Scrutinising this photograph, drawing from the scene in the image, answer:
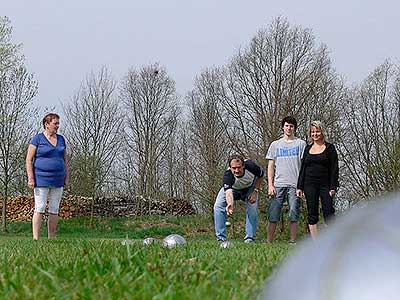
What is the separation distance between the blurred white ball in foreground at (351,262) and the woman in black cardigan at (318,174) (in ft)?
22.8

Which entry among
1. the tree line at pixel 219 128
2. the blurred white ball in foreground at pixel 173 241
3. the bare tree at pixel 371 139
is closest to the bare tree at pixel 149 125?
the tree line at pixel 219 128

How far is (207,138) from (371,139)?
7.62m

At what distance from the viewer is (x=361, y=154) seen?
1917 centimetres

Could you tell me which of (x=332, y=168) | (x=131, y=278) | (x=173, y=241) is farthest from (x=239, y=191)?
(x=131, y=278)

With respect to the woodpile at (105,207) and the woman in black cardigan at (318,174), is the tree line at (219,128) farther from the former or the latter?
the woman in black cardigan at (318,174)

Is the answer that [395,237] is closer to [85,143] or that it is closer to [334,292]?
[334,292]

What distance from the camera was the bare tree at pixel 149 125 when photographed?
102 ft

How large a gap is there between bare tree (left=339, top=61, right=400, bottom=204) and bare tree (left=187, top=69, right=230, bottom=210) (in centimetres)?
452

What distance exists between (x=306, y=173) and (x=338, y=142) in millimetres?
11578

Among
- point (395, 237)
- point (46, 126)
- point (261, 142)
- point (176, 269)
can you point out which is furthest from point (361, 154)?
point (395, 237)

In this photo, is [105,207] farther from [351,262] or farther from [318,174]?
[351,262]

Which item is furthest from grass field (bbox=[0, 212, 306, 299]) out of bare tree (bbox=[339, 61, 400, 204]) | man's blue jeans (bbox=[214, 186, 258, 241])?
bare tree (bbox=[339, 61, 400, 204])

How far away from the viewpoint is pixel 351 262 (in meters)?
1.51

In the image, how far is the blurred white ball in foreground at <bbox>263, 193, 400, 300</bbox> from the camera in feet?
4.72
